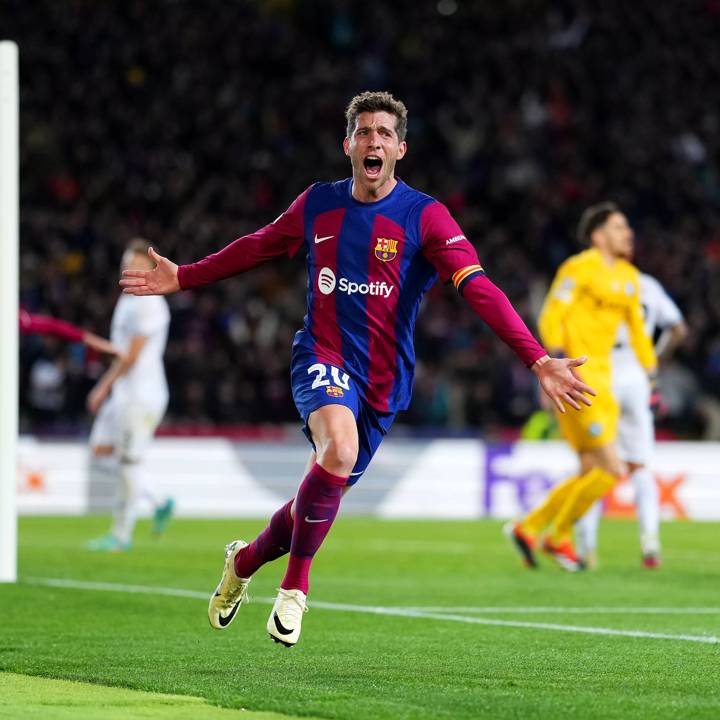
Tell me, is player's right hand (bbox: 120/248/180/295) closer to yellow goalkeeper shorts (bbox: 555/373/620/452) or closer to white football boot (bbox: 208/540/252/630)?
white football boot (bbox: 208/540/252/630)

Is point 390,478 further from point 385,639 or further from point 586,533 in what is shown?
point 385,639

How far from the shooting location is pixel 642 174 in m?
26.8

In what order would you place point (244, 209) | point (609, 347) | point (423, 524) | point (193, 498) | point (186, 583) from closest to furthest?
1. point (186, 583)
2. point (609, 347)
3. point (423, 524)
4. point (193, 498)
5. point (244, 209)

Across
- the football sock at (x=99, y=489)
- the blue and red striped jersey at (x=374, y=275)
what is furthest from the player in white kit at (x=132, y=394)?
the blue and red striped jersey at (x=374, y=275)

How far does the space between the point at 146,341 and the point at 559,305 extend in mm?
3563

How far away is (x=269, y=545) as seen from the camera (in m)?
7.11

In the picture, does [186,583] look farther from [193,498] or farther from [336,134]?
[336,134]

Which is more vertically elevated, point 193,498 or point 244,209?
point 244,209

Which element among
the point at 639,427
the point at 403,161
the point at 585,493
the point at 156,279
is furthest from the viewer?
the point at 403,161

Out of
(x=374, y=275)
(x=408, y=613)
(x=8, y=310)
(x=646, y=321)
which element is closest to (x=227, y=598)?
(x=374, y=275)

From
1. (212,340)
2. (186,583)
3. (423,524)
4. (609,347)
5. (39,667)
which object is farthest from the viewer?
(212,340)

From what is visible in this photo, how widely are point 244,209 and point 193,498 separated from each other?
7238 millimetres

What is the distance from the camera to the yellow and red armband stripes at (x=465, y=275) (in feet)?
21.9

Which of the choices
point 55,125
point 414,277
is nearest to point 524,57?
point 55,125
